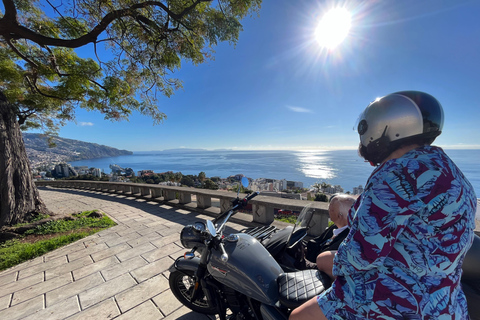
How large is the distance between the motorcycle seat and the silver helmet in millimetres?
897

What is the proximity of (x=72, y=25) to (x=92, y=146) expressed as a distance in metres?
106

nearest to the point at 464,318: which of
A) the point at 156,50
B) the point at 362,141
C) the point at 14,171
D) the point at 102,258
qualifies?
the point at 362,141

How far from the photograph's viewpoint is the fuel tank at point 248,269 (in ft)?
4.09

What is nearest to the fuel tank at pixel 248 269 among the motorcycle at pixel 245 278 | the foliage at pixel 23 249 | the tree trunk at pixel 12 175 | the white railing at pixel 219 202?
the motorcycle at pixel 245 278

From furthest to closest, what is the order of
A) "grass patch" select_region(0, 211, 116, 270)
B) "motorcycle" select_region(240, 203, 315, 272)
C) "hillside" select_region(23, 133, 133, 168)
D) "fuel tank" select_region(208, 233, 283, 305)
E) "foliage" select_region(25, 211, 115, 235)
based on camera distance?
1. "hillside" select_region(23, 133, 133, 168)
2. "foliage" select_region(25, 211, 115, 235)
3. "grass patch" select_region(0, 211, 116, 270)
4. "motorcycle" select_region(240, 203, 315, 272)
5. "fuel tank" select_region(208, 233, 283, 305)

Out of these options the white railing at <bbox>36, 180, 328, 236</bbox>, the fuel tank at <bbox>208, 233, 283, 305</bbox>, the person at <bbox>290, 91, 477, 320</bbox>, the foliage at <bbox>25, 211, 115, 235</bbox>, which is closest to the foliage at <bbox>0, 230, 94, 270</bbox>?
the foliage at <bbox>25, 211, 115, 235</bbox>

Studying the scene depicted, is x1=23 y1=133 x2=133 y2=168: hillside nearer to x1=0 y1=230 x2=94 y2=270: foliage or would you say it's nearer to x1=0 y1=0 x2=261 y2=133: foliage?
x1=0 y1=0 x2=261 y2=133: foliage

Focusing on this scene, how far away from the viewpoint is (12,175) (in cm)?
450

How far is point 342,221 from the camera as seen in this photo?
1746mm

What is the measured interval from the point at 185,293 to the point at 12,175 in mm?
5670

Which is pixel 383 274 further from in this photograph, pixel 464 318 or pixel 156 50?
pixel 156 50

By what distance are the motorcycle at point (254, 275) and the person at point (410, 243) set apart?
0.46 meters

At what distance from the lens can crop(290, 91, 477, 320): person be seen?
693 mm

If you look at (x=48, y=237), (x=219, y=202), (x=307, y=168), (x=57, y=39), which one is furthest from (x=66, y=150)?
(x=219, y=202)
